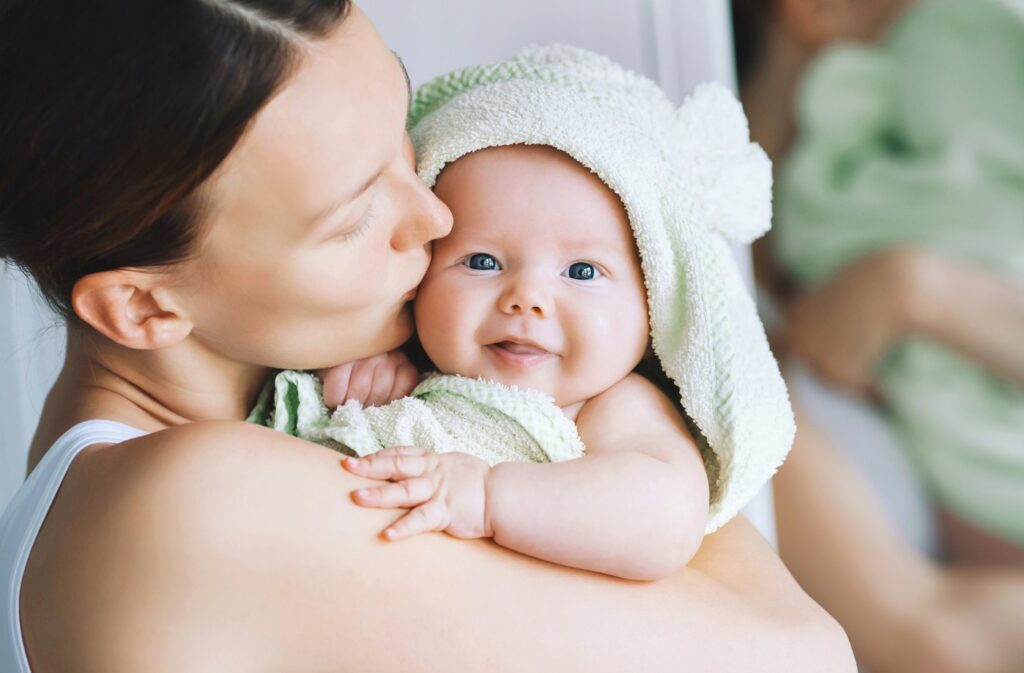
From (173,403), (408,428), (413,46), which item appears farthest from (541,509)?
(413,46)

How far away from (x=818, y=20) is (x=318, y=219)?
6.97 ft

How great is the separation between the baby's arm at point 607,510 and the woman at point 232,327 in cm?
2

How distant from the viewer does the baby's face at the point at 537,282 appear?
3.48 feet

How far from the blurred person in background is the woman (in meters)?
1.82

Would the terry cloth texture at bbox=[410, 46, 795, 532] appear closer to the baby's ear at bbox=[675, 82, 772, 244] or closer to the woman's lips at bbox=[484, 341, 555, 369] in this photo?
the baby's ear at bbox=[675, 82, 772, 244]

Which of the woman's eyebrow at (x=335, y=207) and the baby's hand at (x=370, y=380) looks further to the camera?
the baby's hand at (x=370, y=380)

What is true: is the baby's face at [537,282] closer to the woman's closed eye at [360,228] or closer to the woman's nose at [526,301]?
the woman's nose at [526,301]

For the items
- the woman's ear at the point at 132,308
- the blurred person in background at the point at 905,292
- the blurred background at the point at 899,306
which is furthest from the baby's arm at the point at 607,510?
the blurred person in background at the point at 905,292

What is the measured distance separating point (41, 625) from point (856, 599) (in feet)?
7.39

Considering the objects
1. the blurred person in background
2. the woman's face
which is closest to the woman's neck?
the woman's face

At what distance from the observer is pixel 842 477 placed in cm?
275

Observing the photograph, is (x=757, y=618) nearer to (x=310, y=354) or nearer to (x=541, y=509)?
(x=541, y=509)

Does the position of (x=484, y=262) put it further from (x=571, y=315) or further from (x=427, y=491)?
(x=427, y=491)

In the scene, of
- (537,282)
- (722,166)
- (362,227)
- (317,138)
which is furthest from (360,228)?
(722,166)
